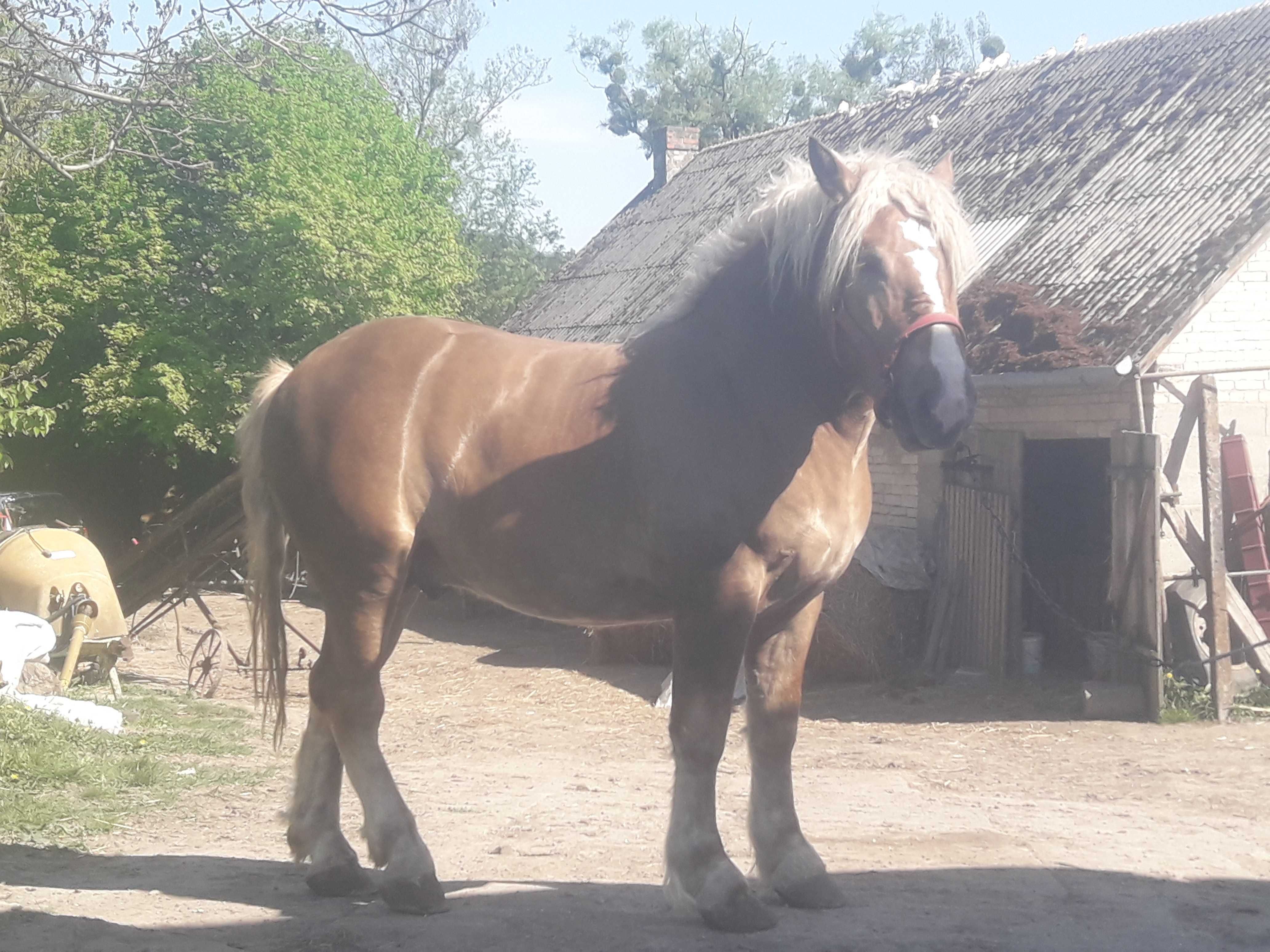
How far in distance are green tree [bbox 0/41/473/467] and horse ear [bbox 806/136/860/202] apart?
15.9 metres

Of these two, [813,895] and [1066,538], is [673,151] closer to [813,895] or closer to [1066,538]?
[1066,538]

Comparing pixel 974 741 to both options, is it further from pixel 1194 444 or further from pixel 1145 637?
pixel 1194 444

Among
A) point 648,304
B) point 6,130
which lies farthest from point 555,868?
point 648,304

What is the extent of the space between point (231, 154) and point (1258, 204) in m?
15.5

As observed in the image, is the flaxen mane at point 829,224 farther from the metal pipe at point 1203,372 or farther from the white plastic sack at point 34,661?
the metal pipe at point 1203,372

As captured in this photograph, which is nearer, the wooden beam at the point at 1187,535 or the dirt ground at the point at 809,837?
the dirt ground at the point at 809,837

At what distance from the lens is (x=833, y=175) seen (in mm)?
3951

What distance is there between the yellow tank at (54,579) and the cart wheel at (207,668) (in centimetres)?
61

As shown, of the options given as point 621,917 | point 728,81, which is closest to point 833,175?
point 621,917

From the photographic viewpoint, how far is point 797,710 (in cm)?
436

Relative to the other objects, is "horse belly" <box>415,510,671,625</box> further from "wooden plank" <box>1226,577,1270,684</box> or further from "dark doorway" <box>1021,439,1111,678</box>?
"dark doorway" <box>1021,439,1111,678</box>

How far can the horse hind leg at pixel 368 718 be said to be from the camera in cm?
425

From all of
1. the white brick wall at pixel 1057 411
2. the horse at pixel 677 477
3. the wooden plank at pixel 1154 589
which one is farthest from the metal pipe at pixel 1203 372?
the horse at pixel 677 477

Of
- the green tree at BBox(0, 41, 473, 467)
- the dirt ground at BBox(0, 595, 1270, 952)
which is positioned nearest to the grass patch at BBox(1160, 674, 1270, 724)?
the dirt ground at BBox(0, 595, 1270, 952)
